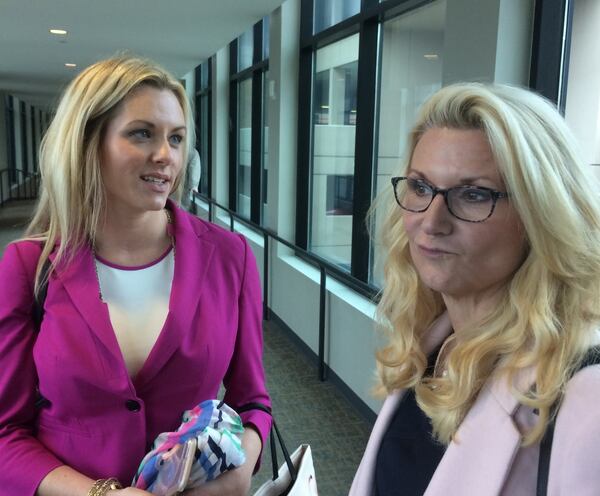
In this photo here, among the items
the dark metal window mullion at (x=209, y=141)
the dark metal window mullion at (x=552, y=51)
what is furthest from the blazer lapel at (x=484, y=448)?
the dark metal window mullion at (x=209, y=141)

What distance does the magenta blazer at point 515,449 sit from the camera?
713 millimetres

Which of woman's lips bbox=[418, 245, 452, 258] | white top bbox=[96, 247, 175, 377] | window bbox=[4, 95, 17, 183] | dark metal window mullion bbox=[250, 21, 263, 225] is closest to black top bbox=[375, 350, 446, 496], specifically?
woman's lips bbox=[418, 245, 452, 258]

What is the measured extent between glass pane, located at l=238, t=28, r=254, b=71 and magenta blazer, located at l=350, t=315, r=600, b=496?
7.36m

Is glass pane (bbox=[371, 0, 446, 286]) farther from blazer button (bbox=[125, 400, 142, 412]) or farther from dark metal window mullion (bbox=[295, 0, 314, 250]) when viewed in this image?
blazer button (bbox=[125, 400, 142, 412])

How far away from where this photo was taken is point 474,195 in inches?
34.9

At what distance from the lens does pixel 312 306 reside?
4.65m

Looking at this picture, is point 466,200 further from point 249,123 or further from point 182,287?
point 249,123

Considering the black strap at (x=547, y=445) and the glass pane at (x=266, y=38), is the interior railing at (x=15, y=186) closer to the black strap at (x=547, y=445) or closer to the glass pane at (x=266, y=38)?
the glass pane at (x=266, y=38)

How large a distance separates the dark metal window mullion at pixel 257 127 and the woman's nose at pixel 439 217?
6.53 meters

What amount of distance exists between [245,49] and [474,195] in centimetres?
784

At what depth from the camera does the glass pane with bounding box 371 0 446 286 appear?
136 inches

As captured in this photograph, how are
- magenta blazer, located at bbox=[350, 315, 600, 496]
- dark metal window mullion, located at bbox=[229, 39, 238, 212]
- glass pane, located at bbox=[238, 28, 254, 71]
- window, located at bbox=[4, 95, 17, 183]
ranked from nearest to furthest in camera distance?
magenta blazer, located at bbox=[350, 315, 600, 496]
glass pane, located at bbox=[238, 28, 254, 71]
dark metal window mullion, located at bbox=[229, 39, 238, 212]
window, located at bbox=[4, 95, 17, 183]

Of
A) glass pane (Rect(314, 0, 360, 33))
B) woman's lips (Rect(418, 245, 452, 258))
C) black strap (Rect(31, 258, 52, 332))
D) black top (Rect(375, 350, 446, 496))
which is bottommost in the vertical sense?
black top (Rect(375, 350, 446, 496))

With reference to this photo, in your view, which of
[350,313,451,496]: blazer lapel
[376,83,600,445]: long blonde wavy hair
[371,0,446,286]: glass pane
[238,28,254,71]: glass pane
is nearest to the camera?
[376,83,600,445]: long blonde wavy hair
